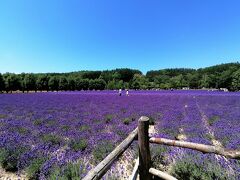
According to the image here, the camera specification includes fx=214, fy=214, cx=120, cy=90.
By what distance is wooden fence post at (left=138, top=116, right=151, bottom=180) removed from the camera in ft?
9.46

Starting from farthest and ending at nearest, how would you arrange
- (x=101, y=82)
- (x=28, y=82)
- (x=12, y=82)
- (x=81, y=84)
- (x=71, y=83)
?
(x=101, y=82) → (x=81, y=84) → (x=71, y=83) → (x=28, y=82) → (x=12, y=82)

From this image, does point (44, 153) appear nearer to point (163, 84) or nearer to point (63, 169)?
point (63, 169)

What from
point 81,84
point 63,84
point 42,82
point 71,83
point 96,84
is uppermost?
point 42,82

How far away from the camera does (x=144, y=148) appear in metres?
2.95

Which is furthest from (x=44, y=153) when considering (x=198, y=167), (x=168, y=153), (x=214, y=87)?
(x=214, y=87)

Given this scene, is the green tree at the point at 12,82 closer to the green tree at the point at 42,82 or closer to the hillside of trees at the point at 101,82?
the hillside of trees at the point at 101,82

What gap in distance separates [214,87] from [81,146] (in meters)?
77.8

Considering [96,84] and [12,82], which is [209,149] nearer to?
[12,82]

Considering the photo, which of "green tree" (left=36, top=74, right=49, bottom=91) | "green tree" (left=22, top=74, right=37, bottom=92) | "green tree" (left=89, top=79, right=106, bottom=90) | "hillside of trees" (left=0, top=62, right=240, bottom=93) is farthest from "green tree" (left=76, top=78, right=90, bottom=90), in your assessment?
"green tree" (left=22, top=74, right=37, bottom=92)

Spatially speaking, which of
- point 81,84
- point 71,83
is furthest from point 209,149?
point 81,84

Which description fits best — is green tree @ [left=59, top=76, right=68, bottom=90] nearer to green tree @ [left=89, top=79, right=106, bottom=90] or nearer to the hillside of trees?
the hillside of trees

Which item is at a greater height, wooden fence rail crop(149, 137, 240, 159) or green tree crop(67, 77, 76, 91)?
green tree crop(67, 77, 76, 91)

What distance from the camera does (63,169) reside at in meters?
3.82

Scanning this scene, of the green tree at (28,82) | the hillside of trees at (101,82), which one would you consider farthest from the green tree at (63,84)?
the green tree at (28,82)
